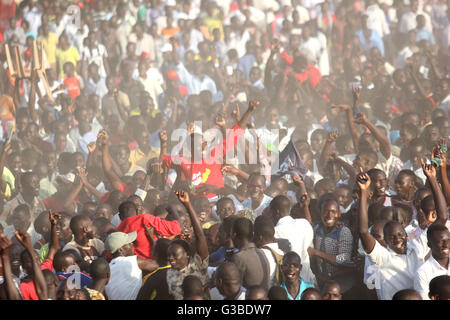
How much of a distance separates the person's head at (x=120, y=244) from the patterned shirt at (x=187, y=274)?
0.56 meters

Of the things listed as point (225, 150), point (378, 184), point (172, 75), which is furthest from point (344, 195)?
point (172, 75)

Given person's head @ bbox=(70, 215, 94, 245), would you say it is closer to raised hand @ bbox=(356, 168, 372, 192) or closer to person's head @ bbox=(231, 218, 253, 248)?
person's head @ bbox=(231, 218, 253, 248)

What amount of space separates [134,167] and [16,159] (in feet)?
5.00

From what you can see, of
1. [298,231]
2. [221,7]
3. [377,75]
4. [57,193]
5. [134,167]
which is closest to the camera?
[298,231]

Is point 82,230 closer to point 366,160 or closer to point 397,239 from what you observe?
point 397,239

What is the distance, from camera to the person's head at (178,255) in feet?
19.5

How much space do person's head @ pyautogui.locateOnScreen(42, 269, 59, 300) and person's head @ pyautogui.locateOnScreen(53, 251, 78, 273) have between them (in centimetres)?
40

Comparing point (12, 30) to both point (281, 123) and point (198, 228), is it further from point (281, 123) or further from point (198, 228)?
point (198, 228)

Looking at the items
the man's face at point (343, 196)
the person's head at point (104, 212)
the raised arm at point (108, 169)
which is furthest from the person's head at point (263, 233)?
the raised arm at point (108, 169)

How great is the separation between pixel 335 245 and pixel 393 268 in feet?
2.32

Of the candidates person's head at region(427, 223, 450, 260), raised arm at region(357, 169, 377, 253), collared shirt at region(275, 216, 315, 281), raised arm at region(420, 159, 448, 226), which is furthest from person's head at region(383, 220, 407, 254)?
collared shirt at region(275, 216, 315, 281)

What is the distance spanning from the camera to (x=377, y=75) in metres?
12.0

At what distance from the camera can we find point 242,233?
20.6ft

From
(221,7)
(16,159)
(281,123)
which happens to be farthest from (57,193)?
(221,7)
